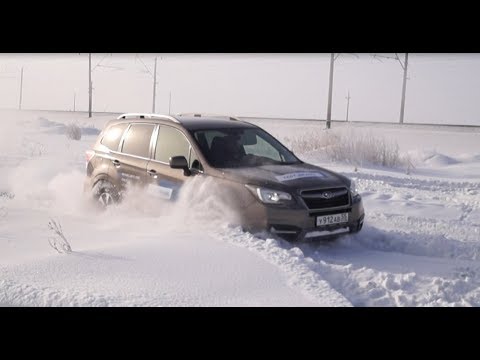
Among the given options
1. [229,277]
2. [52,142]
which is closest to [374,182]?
[229,277]

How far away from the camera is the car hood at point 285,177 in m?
5.48

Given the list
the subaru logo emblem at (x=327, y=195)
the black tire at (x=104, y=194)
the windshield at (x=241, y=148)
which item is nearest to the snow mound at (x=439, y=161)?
the windshield at (x=241, y=148)

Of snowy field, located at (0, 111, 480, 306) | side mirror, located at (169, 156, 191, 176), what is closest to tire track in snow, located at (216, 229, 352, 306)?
snowy field, located at (0, 111, 480, 306)

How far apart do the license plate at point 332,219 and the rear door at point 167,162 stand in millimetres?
1620

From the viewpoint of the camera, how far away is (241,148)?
6.43 meters

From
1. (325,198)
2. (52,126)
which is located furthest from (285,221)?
(52,126)

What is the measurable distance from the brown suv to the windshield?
0.01 meters

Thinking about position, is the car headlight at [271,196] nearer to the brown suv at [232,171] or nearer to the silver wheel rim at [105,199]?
the brown suv at [232,171]

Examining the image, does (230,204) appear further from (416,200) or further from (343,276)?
(416,200)

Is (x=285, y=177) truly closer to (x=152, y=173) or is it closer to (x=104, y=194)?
(x=152, y=173)

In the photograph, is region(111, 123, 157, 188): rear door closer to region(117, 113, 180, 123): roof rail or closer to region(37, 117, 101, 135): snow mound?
region(117, 113, 180, 123): roof rail

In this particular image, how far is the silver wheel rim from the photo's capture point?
6785 millimetres

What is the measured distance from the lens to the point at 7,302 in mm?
3762

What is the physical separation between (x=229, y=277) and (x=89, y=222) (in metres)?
2.82
